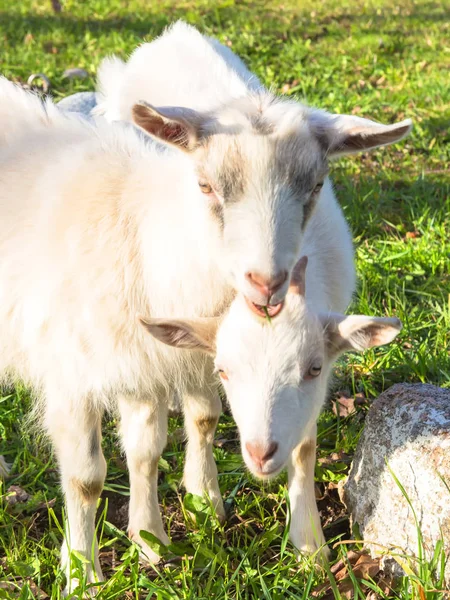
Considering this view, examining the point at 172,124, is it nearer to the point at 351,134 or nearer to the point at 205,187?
the point at 205,187

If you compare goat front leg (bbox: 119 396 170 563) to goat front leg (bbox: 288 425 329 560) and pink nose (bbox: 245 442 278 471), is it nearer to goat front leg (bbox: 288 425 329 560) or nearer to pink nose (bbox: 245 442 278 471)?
goat front leg (bbox: 288 425 329 560)

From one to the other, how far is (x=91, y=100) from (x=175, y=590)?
492cm

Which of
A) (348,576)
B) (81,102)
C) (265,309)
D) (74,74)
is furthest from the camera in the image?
(74,74)

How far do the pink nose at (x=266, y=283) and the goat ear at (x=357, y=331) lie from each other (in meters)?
0.39

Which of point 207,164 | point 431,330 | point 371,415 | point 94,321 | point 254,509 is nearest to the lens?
point 207,164

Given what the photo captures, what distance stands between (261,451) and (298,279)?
2.16ft

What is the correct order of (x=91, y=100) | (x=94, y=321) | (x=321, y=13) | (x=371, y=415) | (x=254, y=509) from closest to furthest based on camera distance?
(x=94, y=321), (x=371, y=415), (x=254, y=509), (x=91, y=100), (x=321, y=13)

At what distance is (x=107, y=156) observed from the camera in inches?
144

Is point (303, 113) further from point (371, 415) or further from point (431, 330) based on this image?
point (431, 330)

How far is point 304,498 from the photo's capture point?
3.64 metres

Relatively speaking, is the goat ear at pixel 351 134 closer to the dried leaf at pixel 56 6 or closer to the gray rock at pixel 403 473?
the gray rock at pixel 403 473

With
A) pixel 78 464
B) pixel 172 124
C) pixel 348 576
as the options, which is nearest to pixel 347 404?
pixel 348 576

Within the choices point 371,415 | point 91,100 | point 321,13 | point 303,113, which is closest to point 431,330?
point 371,415

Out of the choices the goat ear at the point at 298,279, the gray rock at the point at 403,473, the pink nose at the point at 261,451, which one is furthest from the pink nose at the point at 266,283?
the gray rock at the point at 403,473
